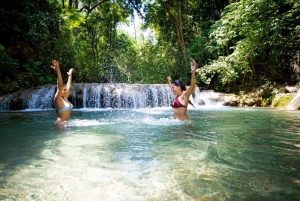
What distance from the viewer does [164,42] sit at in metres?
20.8

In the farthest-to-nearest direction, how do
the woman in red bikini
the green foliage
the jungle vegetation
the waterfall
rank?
the green foliage < the waterfall < the jungle vegetation < the woman in red bikini

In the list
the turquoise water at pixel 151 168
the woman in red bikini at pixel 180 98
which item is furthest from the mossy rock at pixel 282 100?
the turquoise water at pixel 151 168

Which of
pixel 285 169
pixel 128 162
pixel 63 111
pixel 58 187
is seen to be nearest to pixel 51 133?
pixel 63 111

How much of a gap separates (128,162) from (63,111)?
330 cm

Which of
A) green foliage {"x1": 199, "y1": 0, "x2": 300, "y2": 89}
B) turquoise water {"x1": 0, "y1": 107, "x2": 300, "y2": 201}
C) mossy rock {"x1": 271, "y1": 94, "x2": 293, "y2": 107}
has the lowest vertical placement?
turquoise water {"x1": 0, "y1": 107, "x2": 300, "y2": 201}

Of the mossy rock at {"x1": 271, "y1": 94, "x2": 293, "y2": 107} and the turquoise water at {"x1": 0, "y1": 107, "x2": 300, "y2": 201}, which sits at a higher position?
the mossy rock at {"x1": 271, "y1": 94, "x2": 293, "y2": 107}

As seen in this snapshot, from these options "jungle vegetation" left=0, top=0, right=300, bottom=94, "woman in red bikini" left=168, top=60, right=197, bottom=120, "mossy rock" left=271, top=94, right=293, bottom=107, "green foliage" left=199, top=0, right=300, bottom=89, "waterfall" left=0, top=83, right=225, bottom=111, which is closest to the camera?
"woman in red bikini" left=168, top=60, right=197, bottom=120

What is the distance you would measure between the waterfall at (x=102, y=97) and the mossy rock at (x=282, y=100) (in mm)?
3120

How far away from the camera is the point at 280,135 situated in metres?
4.05

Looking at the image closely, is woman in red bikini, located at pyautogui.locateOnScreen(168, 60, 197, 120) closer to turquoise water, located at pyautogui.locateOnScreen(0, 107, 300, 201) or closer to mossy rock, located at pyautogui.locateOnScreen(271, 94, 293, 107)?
turquoise water, located at pyautogui.locateOnScreen(0, 107, 300, 201)

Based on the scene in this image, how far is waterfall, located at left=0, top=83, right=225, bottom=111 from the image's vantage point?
1135 cm

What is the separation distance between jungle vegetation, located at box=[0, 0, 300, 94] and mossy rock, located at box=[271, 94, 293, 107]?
2.19 meters

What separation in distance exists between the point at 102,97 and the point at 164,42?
10.4m

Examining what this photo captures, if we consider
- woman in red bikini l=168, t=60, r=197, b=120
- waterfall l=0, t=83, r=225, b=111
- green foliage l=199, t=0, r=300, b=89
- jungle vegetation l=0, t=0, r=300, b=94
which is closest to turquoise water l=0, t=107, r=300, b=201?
woman in red bikini l=168, t=60, r=197, b=120
